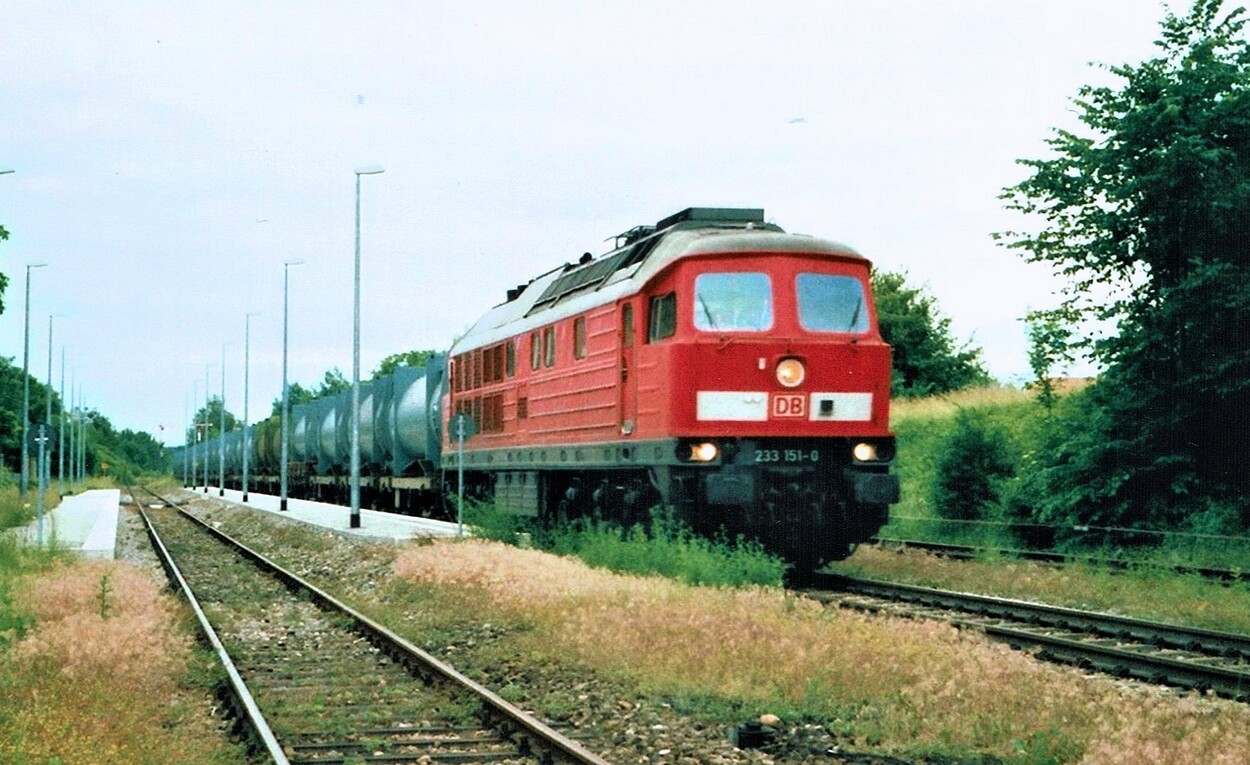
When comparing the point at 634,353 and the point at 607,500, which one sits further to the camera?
the point at 607,500

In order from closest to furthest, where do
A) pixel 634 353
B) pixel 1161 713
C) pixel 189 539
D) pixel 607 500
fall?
pixel 1161 713 < pixel 634 353 < pixel 607 500 < pixel 189 539

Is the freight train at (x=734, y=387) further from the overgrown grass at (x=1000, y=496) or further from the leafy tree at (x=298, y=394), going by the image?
the leafy tree at (x=298, y=394)

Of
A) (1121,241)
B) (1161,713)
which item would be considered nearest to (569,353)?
(1121,241)

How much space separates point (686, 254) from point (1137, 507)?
9.53 m

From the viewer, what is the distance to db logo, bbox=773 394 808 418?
1759 cm

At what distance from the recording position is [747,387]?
17.5 metres

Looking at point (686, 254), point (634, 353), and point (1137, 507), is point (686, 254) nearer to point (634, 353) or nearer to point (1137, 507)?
point (634, 353)

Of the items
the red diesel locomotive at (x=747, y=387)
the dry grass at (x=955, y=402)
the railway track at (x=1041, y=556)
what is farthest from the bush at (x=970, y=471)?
the red diesel locomotive at (x=747, y=387)

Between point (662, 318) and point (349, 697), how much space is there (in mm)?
7661

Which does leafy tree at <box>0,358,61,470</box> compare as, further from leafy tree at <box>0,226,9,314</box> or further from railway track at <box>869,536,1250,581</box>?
railway track at <box>869,536,1250,581</box>

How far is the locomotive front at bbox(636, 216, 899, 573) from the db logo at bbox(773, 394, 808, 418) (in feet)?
0.04

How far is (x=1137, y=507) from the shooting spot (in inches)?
925

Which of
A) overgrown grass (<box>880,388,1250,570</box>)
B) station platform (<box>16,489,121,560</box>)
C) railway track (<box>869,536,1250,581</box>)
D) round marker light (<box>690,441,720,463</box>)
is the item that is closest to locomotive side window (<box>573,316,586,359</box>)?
round marker light (<box>690,441,720,463</box>)

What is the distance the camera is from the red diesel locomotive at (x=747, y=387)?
1739 centimetres
